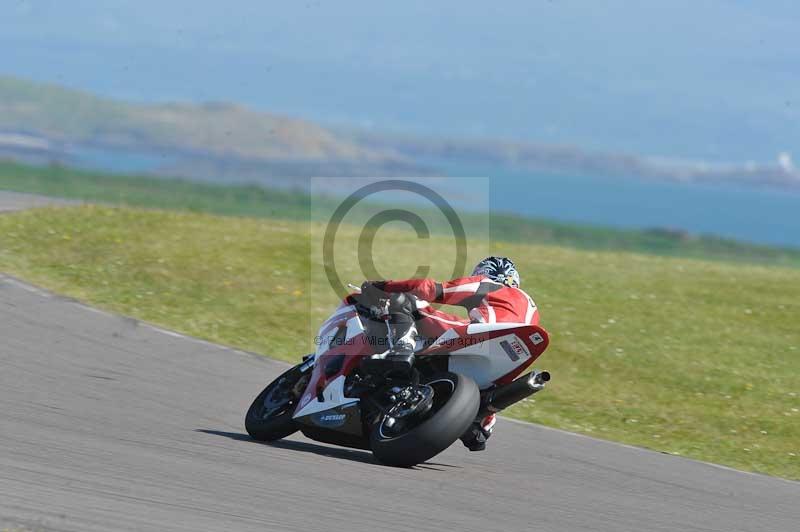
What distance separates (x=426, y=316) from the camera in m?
8.34

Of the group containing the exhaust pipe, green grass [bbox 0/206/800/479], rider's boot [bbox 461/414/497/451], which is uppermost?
the exhaust pipe

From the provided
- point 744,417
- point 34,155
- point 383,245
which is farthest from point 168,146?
point 744,417

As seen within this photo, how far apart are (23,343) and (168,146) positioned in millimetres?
166015

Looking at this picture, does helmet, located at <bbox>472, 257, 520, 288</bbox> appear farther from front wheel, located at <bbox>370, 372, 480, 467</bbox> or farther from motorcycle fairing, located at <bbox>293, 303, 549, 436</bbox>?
Result: front wheel, located at <bbox>370, 372, 480, 467</bbox>

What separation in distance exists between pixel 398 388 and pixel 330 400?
0.60 m

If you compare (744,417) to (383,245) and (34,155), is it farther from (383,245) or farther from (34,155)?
(34,155)

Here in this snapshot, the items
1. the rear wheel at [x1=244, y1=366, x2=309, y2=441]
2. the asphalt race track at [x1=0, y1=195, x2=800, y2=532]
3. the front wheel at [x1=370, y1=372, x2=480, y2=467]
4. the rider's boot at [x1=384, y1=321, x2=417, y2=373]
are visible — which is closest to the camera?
the asphalt race track at [x1=0, y1=195, x2=800, y2=532]

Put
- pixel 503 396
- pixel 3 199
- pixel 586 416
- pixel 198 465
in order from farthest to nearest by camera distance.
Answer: pixel 3 199, pixel 586 416, pixel 503 396, pixel 198 465

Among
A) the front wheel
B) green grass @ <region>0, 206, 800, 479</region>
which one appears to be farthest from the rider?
green grass @ <region>0, 206, 800, 479</region>

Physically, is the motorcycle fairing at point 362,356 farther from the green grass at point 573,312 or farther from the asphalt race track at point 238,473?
the green grass at point 573,312

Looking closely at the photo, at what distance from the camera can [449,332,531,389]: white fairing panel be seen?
801 cm

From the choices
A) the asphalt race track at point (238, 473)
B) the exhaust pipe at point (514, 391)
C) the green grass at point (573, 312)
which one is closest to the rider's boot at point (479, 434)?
the asphalt race track at point (238, 473)

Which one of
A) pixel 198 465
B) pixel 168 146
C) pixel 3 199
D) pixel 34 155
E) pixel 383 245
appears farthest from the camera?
pixel 168 146

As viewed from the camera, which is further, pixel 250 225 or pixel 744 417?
pixel 250 225
